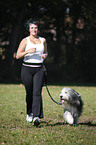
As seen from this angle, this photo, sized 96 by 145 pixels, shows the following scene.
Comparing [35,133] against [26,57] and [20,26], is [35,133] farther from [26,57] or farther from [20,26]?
[20,26]

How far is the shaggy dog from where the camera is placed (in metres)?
6.60

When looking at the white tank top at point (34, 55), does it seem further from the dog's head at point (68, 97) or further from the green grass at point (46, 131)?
the green grass at point (46, 131)

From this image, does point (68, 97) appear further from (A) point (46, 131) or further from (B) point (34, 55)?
(B) point (34, 55)

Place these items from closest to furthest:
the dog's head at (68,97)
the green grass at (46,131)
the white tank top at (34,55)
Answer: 1. the green grass at (46,131)
2. the white tank top at (34,55)
3. the dog's head at (68,97)

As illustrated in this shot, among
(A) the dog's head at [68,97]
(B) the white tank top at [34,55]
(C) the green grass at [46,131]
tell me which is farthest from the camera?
(A) the dog's head at [68,97]

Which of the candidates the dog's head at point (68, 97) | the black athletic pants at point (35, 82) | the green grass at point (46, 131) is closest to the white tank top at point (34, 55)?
the black athletic pants at point (35, 82)

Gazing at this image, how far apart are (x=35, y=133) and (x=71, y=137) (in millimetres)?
687

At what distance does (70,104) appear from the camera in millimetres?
6715

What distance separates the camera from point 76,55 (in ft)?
89.4

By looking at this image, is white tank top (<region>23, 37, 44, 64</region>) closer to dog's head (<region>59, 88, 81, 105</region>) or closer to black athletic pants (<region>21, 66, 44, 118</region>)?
black athletic pants (<region>21, 66, 44, 118</region>)

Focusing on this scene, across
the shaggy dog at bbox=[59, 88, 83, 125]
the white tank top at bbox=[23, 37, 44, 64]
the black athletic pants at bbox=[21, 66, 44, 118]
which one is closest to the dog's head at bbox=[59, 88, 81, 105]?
the shaggy dog at bbox=[59, 88, 83, 125]

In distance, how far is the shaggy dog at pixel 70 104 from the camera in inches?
260

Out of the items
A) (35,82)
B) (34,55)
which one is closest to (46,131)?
(35,82)

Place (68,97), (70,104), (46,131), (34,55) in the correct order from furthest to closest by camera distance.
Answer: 1. (70,104)
2. (68,97)
3. (34,55)
4. (46,131)
